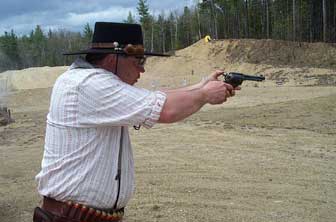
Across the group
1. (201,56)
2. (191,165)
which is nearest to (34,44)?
(201,56)

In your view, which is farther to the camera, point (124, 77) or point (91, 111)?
point (124, 77)

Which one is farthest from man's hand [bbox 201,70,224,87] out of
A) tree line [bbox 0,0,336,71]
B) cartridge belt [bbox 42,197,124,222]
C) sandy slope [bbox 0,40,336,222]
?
tree line [bbox 0,0,336,71]

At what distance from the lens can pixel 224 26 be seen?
54.6 metres

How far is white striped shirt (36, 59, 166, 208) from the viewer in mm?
2076

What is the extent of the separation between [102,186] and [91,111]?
1.13 feet

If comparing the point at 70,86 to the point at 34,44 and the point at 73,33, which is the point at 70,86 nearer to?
the point at 34,44

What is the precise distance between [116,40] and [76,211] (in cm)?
76

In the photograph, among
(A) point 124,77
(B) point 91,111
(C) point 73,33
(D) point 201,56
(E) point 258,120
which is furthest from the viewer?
(C) point 73,33

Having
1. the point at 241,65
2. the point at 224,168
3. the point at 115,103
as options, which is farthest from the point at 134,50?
the point at 241,65

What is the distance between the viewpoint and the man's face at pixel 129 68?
2.26 meters

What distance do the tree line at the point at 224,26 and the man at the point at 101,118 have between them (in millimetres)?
23426

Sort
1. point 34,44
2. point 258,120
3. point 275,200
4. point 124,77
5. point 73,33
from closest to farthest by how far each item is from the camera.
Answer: point 124,77 → point 275,200 → point 258,120 → point 34,44 → point 73,33

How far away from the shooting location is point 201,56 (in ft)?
138

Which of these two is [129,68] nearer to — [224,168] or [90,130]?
[90,130]
